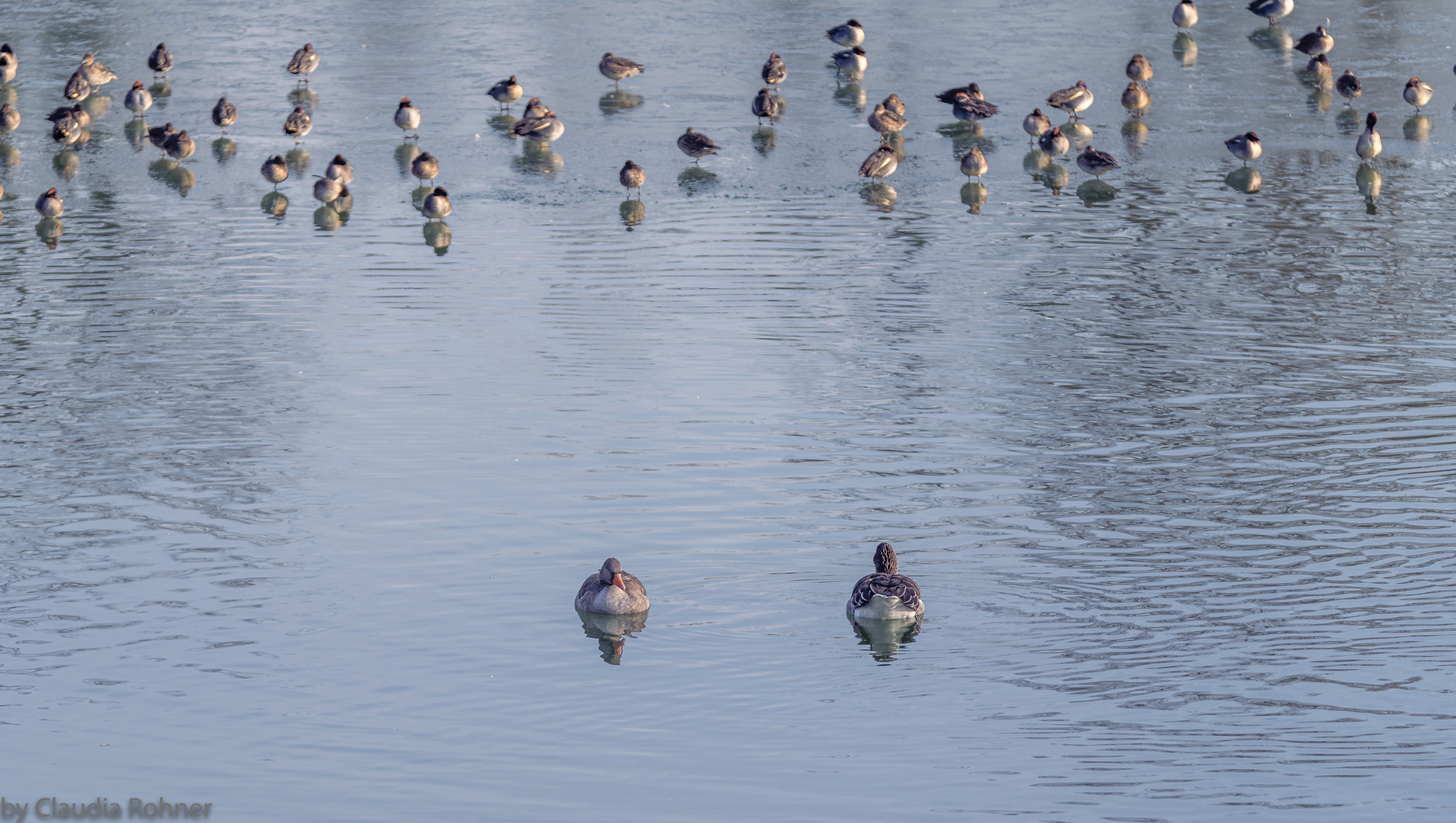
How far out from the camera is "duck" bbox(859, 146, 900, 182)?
87.0 feet

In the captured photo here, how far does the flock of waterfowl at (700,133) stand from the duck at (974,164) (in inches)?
0.7

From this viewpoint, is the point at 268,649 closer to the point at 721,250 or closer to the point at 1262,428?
the point at 1262,428

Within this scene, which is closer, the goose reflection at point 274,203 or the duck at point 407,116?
the goose reflection at point 274,203

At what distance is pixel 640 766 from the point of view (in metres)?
10.6

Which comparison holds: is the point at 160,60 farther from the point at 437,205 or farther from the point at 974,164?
the point at 974,164

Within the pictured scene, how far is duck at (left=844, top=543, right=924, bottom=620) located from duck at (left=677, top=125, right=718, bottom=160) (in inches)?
623

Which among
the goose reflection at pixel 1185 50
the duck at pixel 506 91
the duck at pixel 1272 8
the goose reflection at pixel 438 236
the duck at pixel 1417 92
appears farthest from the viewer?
the duck at pixel 1272 8

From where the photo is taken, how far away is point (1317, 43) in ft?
110

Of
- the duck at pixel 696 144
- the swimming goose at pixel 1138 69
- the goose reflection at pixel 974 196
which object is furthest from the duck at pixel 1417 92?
the duck at pixel 696 144

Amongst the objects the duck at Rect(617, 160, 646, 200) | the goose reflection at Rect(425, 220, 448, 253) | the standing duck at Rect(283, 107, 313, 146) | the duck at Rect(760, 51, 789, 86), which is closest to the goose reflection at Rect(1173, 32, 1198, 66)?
the duck at Rect(760, 51, 789, 86)

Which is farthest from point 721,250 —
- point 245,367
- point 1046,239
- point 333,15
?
point 333,15

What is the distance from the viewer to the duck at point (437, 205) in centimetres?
2467

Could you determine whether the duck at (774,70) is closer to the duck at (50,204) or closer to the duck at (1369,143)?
the duck at (1369,143)

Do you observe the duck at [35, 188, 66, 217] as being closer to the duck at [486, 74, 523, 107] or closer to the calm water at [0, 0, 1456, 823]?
the calm water at [0, 0, 1456, 823]
